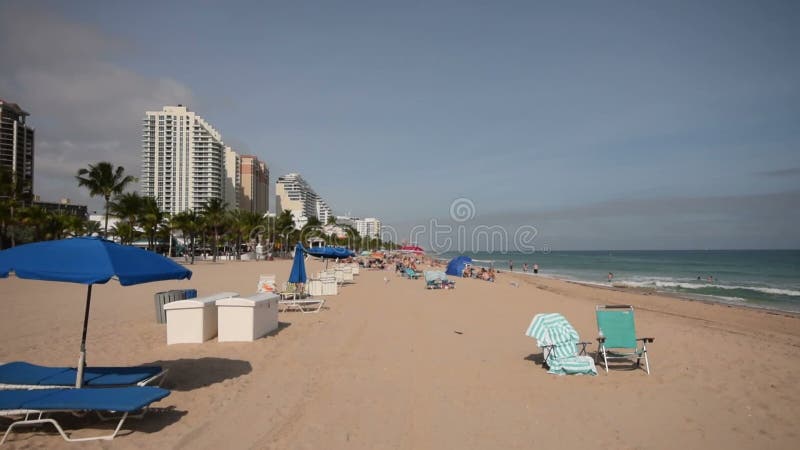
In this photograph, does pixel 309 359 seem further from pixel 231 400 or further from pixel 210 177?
pixel 210 177

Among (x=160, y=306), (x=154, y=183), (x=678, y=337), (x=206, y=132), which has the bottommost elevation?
(x=678, y=337)

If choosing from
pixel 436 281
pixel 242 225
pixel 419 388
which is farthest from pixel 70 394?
pixel 242 225

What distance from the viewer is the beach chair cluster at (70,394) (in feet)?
12.8

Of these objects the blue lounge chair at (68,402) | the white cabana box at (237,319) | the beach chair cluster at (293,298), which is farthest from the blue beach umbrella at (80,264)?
the beach chair cluster at (293,298)

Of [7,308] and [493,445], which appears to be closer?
[493,445]

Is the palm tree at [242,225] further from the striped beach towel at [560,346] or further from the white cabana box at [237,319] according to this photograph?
the striped beach towel at [560,346]

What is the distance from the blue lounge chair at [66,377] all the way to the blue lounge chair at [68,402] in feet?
0.70

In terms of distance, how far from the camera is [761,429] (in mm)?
4688

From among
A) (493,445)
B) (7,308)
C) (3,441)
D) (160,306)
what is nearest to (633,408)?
(493,445)

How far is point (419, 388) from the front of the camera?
18.8 feet

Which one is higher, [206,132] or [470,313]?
[206,132]

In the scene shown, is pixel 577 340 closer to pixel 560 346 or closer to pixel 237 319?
pixel 560 346

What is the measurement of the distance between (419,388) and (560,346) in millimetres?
2298

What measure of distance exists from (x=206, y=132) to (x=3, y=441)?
10743cm
